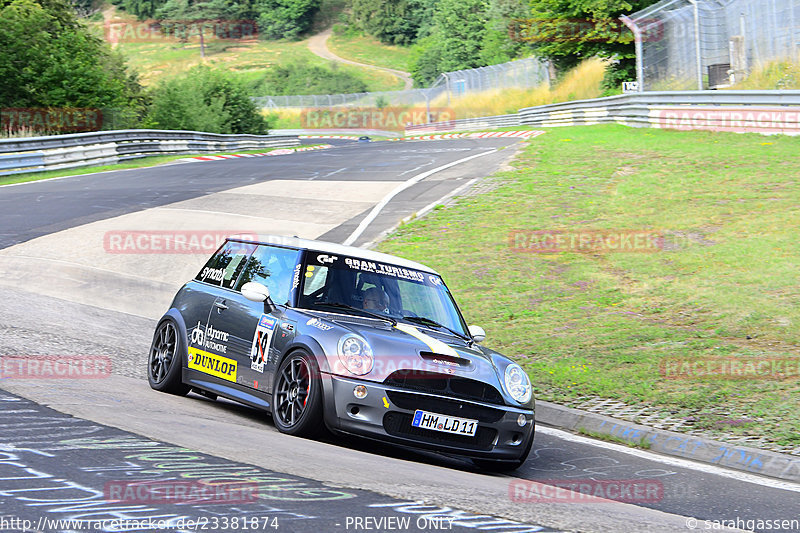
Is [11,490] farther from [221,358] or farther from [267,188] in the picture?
[267,188]

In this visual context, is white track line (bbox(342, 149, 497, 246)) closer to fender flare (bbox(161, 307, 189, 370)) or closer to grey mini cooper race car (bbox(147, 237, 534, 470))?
fender flare (bbox(161, 307, 189, 370))

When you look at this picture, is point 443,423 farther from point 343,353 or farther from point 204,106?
point 204,106

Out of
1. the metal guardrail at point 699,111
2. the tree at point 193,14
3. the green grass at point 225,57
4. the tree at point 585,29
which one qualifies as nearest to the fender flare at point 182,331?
the metal guardrail at point 699,111

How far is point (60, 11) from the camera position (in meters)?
47.6

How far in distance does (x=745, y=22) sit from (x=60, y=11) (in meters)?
32.7

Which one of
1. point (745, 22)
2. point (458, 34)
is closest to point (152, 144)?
point (745, 22)

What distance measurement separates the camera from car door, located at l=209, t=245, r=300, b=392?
7.61 m

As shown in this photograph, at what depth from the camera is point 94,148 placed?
105ft

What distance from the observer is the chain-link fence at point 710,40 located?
96.0 ft

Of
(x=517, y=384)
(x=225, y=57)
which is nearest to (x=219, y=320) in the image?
(x=517, y=384)

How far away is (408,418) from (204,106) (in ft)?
145

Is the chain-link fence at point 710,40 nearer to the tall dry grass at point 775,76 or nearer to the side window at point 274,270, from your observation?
the tall dry grass at point 775,76

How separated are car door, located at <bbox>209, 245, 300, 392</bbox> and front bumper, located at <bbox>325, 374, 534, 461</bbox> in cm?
91

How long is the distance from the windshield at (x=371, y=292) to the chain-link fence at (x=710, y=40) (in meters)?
23.8
